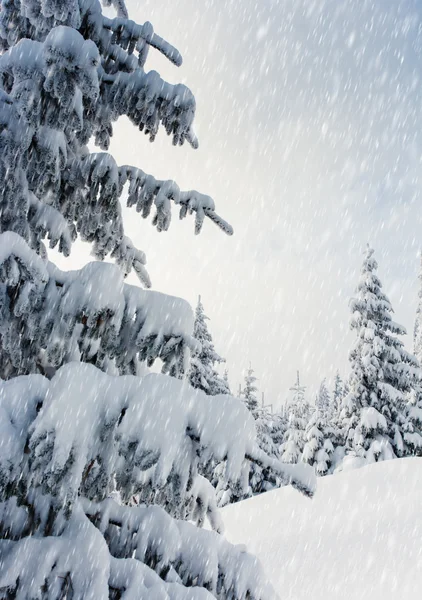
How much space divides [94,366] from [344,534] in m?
8.11

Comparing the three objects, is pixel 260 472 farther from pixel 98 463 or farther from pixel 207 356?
pixel 98 463

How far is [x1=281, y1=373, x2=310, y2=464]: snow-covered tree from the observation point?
2728 centimetres

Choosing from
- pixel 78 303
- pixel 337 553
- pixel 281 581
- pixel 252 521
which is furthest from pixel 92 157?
pixel 252 521

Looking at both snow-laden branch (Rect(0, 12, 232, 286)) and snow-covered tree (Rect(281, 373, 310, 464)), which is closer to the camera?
snow-laden branch (Rect(0, 12, 232, 286))

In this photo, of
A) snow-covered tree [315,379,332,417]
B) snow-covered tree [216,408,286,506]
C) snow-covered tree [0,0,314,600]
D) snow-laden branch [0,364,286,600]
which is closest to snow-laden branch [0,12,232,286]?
snow-covered tree [0,0,314,600]

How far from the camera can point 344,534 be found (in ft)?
28.5

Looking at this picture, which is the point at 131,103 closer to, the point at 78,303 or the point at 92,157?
the point at 92,157

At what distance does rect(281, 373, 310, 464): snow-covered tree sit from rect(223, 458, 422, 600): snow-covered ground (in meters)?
14.9

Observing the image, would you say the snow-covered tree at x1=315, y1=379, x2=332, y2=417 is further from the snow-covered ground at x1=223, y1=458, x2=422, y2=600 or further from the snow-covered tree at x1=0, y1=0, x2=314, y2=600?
the snow-covered tree at x1=0, y1=0, x2=314, y2=600

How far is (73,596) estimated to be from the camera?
212 cm

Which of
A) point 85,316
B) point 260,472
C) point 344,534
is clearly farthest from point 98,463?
point 260,472

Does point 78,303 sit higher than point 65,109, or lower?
lower

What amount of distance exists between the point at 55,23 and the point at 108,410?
3.17 m

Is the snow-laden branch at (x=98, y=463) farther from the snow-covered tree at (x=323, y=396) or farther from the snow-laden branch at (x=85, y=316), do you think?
the snow-covered tree at (x=323, y=396)
